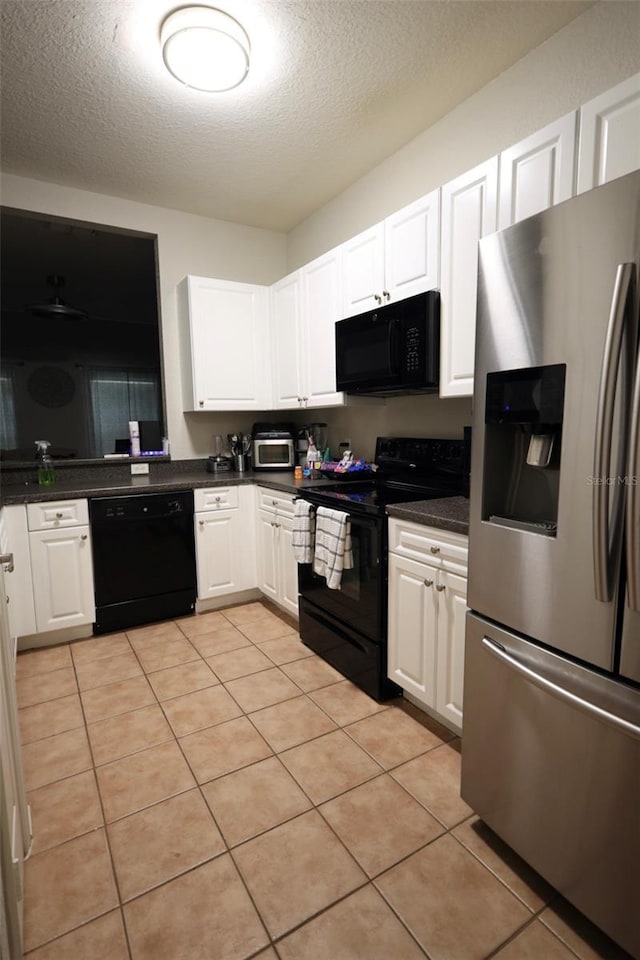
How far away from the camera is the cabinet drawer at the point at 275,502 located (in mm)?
2811

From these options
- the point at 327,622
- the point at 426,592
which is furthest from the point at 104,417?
the point at 426,592

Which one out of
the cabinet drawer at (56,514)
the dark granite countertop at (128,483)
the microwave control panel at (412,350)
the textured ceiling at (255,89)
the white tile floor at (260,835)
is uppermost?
the textured ceiling at (255,89)

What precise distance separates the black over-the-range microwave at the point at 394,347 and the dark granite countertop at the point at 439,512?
Result: 1.82 feet

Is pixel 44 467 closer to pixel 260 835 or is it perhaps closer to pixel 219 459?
pixel 219 459

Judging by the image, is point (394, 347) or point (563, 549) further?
point (394, 347)

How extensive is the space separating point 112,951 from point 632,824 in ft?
4.11

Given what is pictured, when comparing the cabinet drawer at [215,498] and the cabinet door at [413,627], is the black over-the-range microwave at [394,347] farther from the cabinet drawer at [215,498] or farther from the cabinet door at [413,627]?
the cabinet drawer at [215,498]

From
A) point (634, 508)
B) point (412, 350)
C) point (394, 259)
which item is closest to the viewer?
point (634, 508)

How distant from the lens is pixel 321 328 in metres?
2.88

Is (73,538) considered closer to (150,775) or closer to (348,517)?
(150,775)

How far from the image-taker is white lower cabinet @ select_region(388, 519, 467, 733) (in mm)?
1707

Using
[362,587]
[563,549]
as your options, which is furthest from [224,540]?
[563,549]

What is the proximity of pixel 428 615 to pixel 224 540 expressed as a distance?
5.59 feet

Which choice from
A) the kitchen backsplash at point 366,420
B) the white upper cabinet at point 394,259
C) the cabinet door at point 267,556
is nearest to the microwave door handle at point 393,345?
the white upper cabinet at point 394,259
